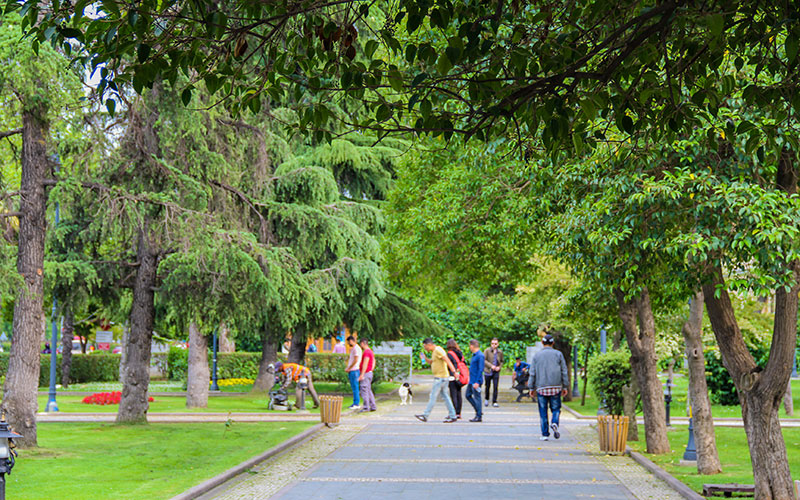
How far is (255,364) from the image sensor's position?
41.4 metres

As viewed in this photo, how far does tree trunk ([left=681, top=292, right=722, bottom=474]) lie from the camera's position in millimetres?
12367

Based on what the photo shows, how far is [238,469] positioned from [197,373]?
517 inches

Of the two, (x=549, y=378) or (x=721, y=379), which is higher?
(x=549, y=378)

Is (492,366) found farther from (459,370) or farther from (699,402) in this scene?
(699,402)

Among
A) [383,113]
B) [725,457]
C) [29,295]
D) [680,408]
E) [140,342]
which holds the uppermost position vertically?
[383,113]

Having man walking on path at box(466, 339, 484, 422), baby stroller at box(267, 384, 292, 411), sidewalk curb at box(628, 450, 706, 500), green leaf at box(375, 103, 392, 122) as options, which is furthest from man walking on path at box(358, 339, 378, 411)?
green leaf at box(375, 103, 392, 122)

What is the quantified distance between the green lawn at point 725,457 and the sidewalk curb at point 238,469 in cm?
554

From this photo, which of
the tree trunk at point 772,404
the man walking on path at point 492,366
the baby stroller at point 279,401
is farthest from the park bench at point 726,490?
the man walking on path at point 492,366

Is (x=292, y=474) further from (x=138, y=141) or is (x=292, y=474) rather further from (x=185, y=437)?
(x=138, y=141)

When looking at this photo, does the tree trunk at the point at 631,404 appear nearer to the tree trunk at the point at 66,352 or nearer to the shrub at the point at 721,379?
the shrub at the point at 721,379

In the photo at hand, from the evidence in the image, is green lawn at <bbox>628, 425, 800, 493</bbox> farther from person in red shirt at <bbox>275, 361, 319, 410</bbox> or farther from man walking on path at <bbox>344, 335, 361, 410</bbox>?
person in red shirt at <bbox>275, 361, 319, 410</bbox>

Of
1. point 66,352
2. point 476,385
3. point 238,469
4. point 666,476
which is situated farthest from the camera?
point 66,352

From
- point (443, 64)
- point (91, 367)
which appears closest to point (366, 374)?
point (443, 64)

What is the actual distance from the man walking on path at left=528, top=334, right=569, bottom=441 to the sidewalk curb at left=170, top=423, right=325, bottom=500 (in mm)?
4139
